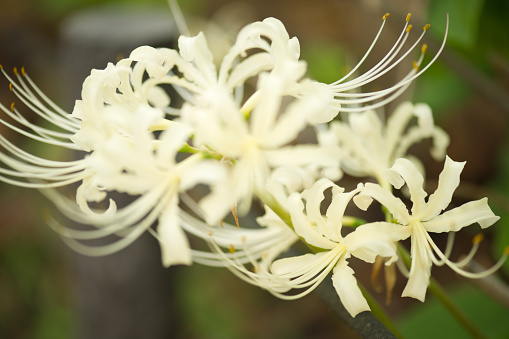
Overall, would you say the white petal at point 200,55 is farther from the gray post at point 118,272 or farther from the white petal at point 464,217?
the gray post at point 118,272

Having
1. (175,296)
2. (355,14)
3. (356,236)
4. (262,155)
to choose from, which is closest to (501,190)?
(175,296)

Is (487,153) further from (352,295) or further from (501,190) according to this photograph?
(352,295)

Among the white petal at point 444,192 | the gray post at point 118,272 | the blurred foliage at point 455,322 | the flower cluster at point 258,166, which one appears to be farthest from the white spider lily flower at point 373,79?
the gray post at point 118,272

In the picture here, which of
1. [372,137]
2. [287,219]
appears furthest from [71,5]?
[287,219]

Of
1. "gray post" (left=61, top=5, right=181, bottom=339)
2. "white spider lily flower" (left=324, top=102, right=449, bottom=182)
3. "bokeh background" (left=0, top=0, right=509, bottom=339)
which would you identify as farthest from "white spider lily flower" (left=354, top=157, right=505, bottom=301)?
"gray post" (left=61, top=5, right=181, bottom=339)

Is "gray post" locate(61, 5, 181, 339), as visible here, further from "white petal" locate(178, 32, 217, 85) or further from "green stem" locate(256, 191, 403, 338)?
"green stem" locate(256, 191, 403, 338)

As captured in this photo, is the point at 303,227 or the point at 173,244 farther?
the point at 303,227

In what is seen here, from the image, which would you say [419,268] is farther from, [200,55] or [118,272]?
[118,272]
